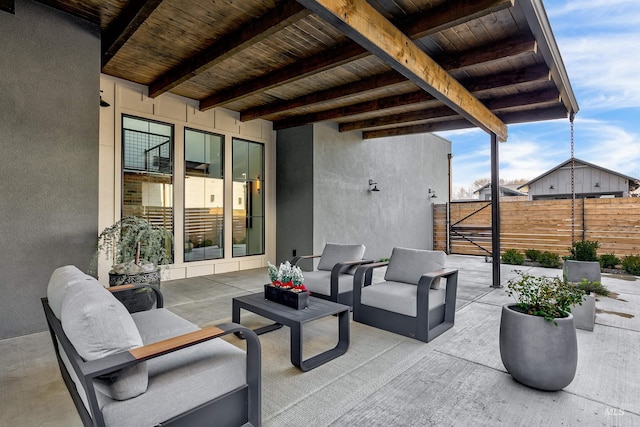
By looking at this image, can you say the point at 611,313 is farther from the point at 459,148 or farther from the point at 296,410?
the point at 459,148

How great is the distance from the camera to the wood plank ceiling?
3137 mm

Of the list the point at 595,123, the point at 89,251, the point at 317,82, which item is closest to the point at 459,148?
the point at 595,123

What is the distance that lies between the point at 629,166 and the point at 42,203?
38.3 m

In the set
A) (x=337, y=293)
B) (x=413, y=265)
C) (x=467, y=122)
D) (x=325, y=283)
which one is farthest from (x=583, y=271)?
(x=325, y=283)

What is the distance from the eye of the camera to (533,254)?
829 cm

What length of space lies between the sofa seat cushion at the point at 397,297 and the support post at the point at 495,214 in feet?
8.79

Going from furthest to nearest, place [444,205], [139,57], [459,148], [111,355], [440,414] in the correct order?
[459,148], [444,205], [139,57], [440,414], [111,355]

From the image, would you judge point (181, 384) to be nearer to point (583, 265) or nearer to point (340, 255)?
point (340, 255)

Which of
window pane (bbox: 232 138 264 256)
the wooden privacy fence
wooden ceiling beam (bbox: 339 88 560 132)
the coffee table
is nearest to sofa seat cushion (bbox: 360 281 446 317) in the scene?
the coffee table

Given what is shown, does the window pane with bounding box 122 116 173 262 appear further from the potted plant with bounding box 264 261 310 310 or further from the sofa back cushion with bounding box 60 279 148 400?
the sofa back cushion with bounding box 60 279 148 400

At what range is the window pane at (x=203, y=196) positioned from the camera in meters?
6.20

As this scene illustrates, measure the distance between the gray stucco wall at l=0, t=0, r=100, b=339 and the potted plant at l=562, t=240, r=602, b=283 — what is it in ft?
22.6

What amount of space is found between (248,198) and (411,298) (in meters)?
4.79

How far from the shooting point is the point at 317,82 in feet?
17.0
